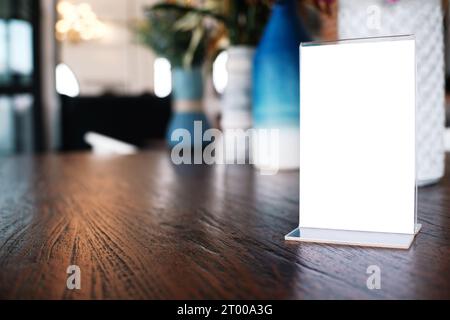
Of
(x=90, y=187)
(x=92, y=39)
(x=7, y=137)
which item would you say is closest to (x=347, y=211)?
(x=90, y=187)

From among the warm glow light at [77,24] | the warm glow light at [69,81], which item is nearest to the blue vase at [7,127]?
the warm glow light at [77,24]

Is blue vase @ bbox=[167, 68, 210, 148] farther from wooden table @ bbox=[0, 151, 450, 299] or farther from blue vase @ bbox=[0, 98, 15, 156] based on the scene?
blue vase @ bbox=[0, 98, 15, 156]

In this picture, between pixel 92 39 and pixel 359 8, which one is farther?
pixel 92 39

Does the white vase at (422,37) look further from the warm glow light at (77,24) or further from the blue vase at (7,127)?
the warm glow light at (77,24)

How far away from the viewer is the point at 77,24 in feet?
15.6

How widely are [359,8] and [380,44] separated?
23 cm

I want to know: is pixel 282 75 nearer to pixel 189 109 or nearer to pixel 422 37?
pixel 422 37

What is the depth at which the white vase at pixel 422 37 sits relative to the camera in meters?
0.49

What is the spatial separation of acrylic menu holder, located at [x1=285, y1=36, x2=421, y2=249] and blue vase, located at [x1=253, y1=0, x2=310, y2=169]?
1.40 feet

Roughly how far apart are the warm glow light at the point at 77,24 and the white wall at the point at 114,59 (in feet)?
0.41

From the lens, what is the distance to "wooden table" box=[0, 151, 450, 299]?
8.0 inches

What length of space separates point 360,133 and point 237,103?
64 cm

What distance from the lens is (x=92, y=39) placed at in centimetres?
551
